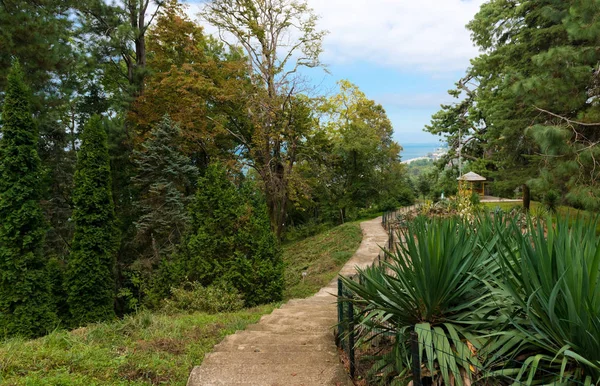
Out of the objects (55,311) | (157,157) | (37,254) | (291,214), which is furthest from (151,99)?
(291,214)

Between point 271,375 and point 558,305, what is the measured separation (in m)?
2.31

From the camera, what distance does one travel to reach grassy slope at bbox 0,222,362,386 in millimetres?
Result: 3371

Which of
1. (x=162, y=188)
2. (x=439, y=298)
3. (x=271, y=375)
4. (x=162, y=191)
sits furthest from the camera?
(x=162, y=191)

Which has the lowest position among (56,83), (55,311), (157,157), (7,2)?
(55,311)

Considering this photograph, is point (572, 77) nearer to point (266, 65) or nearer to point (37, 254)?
point (266, 65)

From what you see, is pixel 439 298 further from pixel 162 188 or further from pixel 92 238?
pixel 162 188

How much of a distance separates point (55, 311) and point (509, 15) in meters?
20.7

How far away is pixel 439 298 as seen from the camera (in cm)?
300

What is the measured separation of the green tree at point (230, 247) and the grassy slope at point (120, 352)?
2379mm

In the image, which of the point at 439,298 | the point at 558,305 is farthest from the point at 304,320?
the point at 558,305

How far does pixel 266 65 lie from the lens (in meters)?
17.7

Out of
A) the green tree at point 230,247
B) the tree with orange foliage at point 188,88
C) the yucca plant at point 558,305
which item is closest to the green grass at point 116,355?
the yucca plant at point 558,305

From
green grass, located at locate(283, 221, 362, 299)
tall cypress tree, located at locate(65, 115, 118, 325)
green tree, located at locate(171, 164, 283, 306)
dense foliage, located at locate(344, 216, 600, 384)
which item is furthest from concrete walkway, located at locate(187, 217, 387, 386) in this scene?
tall cypress tree, located at locate(65, 115, 118, 325)

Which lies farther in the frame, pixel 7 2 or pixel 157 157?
pixel 157 157
